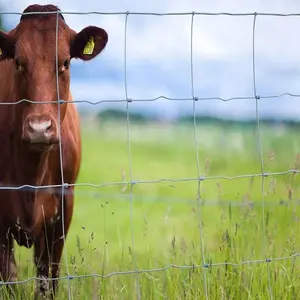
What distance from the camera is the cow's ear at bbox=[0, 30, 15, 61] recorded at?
166 inches

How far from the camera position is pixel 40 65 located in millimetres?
4137

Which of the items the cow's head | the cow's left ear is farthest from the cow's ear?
the cow's left ear

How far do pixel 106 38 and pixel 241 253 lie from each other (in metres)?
1.47

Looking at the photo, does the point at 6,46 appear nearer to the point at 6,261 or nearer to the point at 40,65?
the point at 40,65

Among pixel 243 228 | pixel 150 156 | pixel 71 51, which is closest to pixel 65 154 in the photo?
pixel 71 51

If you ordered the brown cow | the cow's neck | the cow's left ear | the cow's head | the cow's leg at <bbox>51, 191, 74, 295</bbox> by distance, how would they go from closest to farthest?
1. the cow's head
2. the brown cow
3. the cow's left ear
4. the cow's neck
5. the cow's leg at <bbox>51, 191, 74, 295</bbox>

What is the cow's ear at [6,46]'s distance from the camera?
4.22 metres

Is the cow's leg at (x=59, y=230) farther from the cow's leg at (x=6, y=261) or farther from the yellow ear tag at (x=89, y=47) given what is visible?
the yellow ear tag at (x=89, y=47)

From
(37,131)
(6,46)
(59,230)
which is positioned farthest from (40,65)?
(59,230)

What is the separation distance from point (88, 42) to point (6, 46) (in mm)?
494

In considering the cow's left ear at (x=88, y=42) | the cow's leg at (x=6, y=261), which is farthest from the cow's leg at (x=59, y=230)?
the cow's left ear at (x=88, y=42)

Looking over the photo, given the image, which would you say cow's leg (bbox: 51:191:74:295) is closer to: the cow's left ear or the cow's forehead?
the cow's left ear

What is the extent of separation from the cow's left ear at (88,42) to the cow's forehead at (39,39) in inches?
5.9

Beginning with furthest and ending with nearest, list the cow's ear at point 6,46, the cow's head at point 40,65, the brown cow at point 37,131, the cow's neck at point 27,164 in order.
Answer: the cow's neck at point 27,164 → the cow's ear at point 6,46 → the brown cow at point 37,131 → the cow's head at point 40,65
